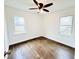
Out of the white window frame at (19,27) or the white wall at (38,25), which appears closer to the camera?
the white wall at (38,25)

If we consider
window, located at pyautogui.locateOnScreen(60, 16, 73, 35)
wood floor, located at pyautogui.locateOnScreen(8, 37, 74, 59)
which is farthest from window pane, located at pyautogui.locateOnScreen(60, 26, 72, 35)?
wood floor, located at pyautogui.locateOnScreen(8, 37, 74, 59)

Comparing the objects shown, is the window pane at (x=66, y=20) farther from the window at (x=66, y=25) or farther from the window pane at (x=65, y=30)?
the window pane at (x=65, y=30)

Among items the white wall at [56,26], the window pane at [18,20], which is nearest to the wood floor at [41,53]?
the white wall at [56,26]

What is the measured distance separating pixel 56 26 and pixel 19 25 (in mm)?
2832

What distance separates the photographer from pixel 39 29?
30.6 ft

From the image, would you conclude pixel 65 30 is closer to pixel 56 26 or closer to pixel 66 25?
pixel 66 25

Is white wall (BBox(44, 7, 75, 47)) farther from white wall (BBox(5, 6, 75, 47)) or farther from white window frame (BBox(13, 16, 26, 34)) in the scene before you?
white window frame (BBox(13, 16, 26, 34))

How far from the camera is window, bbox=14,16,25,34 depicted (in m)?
6.38

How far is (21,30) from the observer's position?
703 centimetres

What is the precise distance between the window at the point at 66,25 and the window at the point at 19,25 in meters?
2.96

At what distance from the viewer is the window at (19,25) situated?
251 inches

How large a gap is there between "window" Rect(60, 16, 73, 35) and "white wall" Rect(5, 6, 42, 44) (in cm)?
283
